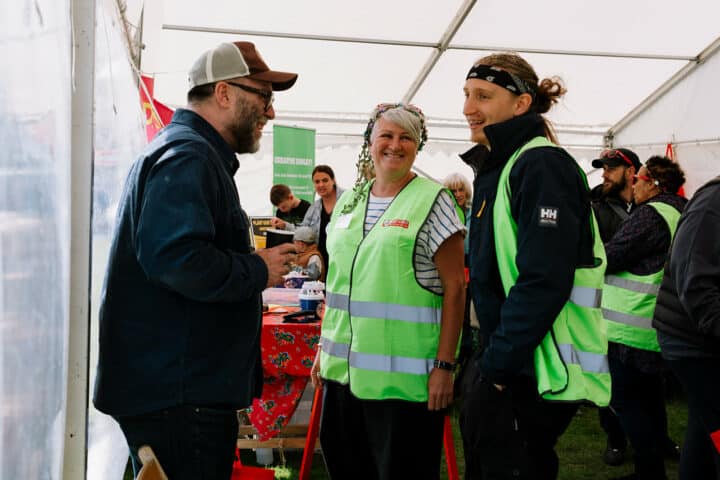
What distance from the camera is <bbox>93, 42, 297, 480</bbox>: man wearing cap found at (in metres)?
1.38

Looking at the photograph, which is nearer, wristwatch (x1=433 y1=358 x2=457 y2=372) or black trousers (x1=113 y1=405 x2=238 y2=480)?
black trousers (x1=113 y1=405 x2=238 y2=480)

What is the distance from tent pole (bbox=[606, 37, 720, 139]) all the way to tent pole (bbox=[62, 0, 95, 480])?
7687 mm

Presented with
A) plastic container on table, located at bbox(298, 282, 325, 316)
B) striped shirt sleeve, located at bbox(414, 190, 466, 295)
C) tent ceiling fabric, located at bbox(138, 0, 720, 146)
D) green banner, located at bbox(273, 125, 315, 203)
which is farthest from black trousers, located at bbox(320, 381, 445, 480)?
green banner, located at bbox(273, 125, 315, 203)

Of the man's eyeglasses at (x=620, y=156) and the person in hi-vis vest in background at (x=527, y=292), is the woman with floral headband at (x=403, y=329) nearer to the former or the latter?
the person in hi-vis vest in background at (x=527, y=292)

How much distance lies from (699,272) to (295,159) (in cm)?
737

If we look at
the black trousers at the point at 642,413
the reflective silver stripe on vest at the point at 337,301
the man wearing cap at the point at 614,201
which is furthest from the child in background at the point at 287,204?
the reflective silver stripe on vest at the point at 337,301

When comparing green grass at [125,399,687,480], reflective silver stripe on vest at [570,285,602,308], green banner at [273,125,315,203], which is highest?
green banner at [273,125,315,203]

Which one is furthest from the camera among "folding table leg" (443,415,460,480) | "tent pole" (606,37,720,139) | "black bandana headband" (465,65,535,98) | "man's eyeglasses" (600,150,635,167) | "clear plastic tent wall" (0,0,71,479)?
"tent pole" (606,37,720,139)

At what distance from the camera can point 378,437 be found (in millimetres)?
2074

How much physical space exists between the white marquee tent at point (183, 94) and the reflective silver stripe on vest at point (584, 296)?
4.04ft

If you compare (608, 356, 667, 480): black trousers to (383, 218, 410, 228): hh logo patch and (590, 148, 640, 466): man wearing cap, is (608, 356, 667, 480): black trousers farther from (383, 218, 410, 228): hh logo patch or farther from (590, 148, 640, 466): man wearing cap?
(383, 218, 410, 228): hh logo patch

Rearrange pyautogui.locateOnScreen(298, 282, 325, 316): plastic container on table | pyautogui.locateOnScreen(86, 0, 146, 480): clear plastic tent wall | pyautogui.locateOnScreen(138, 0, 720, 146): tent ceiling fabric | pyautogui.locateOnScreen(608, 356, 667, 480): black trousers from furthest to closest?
1. pyautogui.locateOnScreen(138, 0, 720, 146): tent ceiling fabric
2. pyautogui.locateOnScreen(298, 282, 325, 316): plastic container on table
3. pyautogui.locateOnScreen(608, 356, 667, 480): black trousers
4. pyautogui.locateOnScreen(86, 0, 146, 480): clear plastic tent wall

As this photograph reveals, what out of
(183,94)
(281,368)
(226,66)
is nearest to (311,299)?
(281,368)

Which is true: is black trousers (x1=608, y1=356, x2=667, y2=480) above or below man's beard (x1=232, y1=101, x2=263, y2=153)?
below
